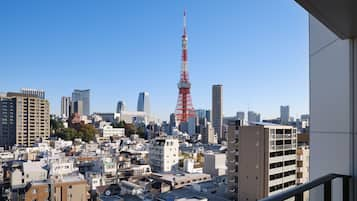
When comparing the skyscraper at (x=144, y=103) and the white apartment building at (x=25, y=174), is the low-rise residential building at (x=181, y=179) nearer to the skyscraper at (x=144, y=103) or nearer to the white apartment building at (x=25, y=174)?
the white apartment building at (x=25, y=174)

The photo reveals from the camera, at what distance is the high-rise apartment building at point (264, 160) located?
5770 mm

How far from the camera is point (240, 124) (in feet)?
21.5

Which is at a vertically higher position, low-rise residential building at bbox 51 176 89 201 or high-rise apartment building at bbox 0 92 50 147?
high-rise apartment building at bbox 0 92 50 147

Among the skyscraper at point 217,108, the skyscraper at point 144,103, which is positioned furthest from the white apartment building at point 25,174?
the skyscraper at point 144,103

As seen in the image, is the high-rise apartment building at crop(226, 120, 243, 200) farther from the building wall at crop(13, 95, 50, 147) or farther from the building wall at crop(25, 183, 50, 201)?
the building wall at crop(13, 95, 50, 147)

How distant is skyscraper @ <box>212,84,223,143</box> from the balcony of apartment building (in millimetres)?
24162

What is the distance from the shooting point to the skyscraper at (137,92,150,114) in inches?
1875

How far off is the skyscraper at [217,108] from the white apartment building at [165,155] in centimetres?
1262

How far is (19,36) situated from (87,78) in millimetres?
7545

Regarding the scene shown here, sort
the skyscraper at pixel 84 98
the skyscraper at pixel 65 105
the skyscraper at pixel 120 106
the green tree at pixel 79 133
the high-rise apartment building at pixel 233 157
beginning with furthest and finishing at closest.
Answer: the skyscraper at pixel 120 106 < the skyscraper at pixel 84 98 < the skyscraper at pixel 65 105 < the green tree at pixel 79 133 < the high-rise apartment building at pixel 233 157

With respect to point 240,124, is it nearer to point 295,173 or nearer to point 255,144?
point 255,144

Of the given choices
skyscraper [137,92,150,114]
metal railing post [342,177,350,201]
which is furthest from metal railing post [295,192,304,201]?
skyscraper [137,92,150,114]

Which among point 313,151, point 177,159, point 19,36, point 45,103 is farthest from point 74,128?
point 313,151

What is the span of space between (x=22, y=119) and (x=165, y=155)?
1044 centimetres
